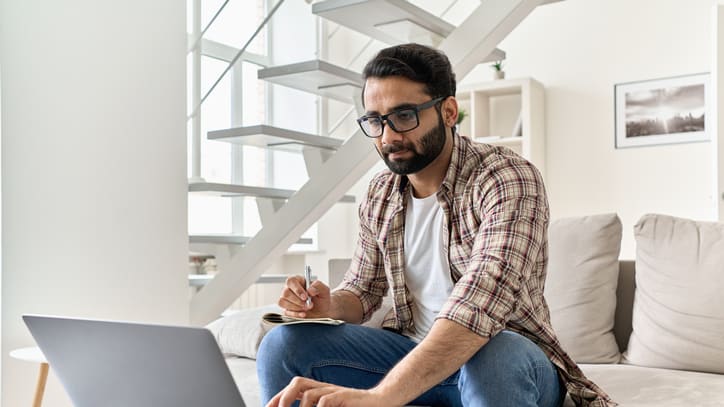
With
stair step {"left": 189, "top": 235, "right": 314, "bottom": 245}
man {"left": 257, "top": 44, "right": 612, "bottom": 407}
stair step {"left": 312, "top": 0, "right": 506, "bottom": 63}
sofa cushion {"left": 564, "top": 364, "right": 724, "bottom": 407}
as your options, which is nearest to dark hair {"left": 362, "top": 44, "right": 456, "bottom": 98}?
man {"left": 257, "top": 44, "right": 612, "bottom": 407}

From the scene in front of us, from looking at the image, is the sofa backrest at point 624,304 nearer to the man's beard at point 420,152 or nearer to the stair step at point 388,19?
the man's beard at point 420,152

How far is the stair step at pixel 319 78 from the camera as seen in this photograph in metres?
2.99

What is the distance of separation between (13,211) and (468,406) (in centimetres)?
157

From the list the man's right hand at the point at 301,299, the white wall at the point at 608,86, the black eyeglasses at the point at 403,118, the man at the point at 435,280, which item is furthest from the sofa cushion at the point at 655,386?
the white wall at the point at 608,86

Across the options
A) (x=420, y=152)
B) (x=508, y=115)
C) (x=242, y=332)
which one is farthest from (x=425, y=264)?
(x=508, y=115)

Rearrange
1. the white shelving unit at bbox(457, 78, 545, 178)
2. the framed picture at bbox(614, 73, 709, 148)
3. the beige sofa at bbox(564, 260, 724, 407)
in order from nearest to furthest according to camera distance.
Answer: the beige sofa at bbox(564, 260, 724, 407) → the framed picture at bbox(614, 73, 709, 148) → the white shelving unit at bbox(457, 78, 545, 178)

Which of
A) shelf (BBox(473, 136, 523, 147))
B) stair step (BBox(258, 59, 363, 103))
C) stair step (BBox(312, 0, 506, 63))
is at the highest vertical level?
stair step (BBox(312, 0, 506, 63))

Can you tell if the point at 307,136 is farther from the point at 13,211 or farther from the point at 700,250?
the point at 700,250

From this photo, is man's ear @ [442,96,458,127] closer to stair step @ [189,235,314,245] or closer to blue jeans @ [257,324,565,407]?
blue jeans @ [257,324,565,407]

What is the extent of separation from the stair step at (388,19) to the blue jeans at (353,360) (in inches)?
60.1

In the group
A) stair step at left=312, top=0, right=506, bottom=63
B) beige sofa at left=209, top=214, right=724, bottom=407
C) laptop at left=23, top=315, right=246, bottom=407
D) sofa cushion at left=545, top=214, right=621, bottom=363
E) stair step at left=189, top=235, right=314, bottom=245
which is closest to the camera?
laptop at left=23, top=315, right=246, bottom=407

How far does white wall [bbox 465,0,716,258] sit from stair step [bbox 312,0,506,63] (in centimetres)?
184

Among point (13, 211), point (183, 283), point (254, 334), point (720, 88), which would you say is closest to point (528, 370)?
point (254, 334)

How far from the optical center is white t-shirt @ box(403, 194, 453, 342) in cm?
169
